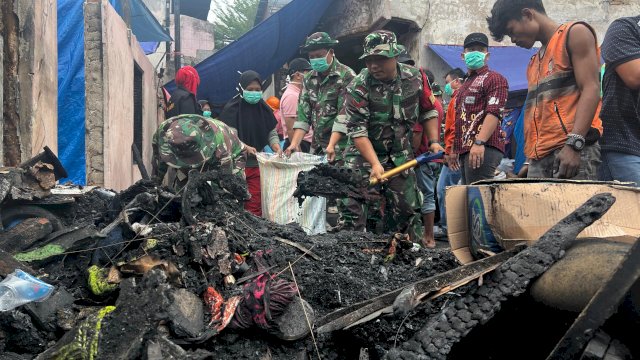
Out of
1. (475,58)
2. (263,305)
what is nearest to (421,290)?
(263,305)

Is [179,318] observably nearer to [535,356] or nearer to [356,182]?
[535,356]

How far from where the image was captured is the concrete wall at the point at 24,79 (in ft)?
15.0

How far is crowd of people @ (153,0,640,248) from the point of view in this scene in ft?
9.84

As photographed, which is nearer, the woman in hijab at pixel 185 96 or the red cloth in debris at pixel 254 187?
the red cloth in debris at pixel 254 187

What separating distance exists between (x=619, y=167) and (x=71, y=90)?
6.74 meters

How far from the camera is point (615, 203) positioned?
82.6 inches

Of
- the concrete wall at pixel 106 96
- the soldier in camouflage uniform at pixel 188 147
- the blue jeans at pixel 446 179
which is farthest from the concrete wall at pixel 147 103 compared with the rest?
the blue jeans at pixel 446 179

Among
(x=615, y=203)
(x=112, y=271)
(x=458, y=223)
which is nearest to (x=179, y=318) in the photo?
(x=112, y=271)

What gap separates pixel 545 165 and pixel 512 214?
1.12 meters

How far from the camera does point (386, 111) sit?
459cm

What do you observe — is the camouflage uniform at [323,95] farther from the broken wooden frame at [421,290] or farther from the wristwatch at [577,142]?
the broken wooden frame at [421,290]

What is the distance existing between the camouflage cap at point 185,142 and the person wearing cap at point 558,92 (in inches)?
98.7

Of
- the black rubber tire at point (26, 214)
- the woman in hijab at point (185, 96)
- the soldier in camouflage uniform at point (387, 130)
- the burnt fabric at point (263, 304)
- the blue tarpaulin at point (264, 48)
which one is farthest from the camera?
the blue tarpaulin at point (264, 48)

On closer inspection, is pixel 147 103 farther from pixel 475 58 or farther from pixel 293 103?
pixel 475 58
